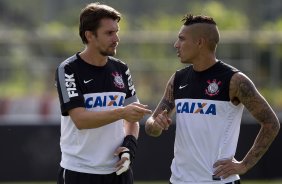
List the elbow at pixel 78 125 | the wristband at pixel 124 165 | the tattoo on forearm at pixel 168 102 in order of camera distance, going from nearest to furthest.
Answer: the elbow at pixel 78 125
the wristband at pixel 124 165
the tattoo on forearm at pixel 168 102

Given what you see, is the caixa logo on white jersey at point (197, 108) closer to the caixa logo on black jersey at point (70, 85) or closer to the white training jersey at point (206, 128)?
the white training jersey at point (206, 128)

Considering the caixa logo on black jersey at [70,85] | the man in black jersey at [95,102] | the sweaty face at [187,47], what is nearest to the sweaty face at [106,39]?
the man in black jersey at [95,102]

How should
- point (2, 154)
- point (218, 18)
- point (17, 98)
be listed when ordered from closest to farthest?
1. point (2, 154)
2. point (17, 98)
3. point (218, 18)

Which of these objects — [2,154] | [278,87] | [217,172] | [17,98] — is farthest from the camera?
[278,87]

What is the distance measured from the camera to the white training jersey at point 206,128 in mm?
6961

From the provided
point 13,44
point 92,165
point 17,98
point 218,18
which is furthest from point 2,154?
point 218,18

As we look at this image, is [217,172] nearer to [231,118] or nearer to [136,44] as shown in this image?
[231,118]

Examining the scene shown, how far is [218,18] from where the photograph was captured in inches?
1166

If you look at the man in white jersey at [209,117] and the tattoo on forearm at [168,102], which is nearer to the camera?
the man in white jersey at [209,117]

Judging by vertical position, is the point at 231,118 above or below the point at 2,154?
above

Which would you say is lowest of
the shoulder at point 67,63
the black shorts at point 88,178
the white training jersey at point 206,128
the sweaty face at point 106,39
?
the black shorts at point 88,178

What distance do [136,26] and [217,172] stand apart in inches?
893

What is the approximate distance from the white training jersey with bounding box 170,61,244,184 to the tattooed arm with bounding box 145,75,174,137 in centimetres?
20

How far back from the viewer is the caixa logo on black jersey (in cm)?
714
